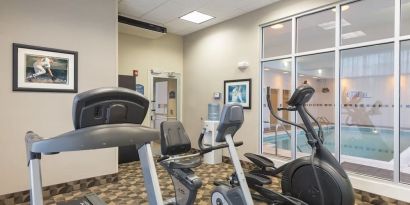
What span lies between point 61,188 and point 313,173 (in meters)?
3.54

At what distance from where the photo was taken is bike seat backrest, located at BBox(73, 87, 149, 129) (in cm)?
94

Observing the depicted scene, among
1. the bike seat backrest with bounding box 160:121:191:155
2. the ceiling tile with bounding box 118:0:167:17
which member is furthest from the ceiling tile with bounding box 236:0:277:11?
the bike seat backrest with bounding box 160:121:191:155

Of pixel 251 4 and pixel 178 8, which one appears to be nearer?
pixel 251 4

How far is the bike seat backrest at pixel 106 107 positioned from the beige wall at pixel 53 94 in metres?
3.05

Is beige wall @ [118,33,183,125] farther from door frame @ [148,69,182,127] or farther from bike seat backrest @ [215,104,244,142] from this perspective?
bike seat backrest @ [215,104,244,142]

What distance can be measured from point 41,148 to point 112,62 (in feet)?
10.8

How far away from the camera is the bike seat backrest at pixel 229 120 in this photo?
225cm

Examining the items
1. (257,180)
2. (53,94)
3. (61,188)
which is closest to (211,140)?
(257,180)

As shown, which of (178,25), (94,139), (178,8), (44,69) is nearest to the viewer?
(94,139)

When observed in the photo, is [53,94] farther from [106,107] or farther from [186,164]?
[106,107]

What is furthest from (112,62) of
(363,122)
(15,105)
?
(363,122)

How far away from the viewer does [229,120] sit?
2.24 meters

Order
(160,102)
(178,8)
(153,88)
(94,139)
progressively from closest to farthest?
(94,139) → (178,8) → (153,88) → (160,102)

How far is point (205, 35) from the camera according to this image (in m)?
6.05
